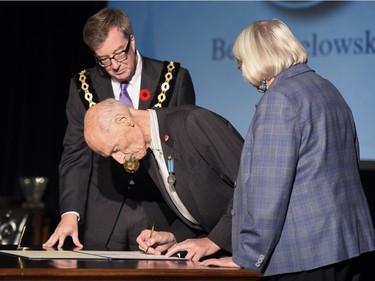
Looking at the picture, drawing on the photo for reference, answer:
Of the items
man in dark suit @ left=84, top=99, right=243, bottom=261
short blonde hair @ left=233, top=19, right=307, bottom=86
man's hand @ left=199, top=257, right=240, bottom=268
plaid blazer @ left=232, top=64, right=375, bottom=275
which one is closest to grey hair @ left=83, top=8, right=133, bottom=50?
man in dark suit @ left=84, top=99, right=243, bottom=261

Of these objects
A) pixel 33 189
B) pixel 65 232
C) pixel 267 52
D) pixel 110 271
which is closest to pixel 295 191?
Result: pixel 267 52

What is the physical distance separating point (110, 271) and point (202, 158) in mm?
866

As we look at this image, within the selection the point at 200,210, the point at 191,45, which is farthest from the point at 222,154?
the point at 191,45

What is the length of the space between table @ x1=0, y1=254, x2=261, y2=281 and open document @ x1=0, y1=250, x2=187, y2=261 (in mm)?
94

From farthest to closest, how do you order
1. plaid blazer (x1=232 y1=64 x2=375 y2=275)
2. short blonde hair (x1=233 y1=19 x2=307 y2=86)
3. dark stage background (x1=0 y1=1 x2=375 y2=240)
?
1. dark stage background (x1=0 y1=1 x2=375 y2=240)
2. short blonde hair (x1=233 y1=19 x2=307 y2=86)
3. plaid blazer (x1=232 y1=64 x2=375 y2=275)

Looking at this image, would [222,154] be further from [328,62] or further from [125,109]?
[328,62]

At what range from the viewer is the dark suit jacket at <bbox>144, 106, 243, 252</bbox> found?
9.93ft

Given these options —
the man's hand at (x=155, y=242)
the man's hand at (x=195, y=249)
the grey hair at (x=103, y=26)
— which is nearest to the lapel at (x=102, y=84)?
the grey hair at (x=103, y=26)

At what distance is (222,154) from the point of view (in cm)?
302

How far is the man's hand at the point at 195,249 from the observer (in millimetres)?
2723

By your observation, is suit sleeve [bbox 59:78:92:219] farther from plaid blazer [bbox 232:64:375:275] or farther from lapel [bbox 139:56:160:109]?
plaid blazer [bbox 232:64:375:275]

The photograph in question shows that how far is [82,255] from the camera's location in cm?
271

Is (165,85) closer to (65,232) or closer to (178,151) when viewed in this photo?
(178,151)

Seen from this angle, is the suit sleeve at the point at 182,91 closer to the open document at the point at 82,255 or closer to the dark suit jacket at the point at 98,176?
the dark suit jacket at the point at 98,176
